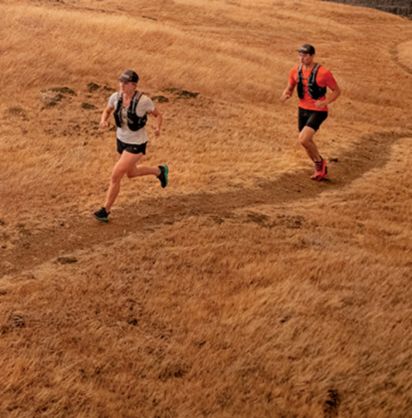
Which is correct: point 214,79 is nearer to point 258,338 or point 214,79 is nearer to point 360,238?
point 360,238

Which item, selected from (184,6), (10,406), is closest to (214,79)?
(10,406)

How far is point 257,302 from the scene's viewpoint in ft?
26.6

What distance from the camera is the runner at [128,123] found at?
10062 mm

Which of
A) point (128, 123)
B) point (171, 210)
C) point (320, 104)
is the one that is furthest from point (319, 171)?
point (128, 123)

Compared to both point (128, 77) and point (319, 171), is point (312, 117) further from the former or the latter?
point (128, 77)

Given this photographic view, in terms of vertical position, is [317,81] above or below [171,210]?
above

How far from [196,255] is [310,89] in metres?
5.49

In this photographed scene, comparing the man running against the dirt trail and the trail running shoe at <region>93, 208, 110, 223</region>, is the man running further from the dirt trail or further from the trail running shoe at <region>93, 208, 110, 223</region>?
the trail running shoe at <region>93, 208, 110, 223</region>

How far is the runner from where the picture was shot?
396 inches

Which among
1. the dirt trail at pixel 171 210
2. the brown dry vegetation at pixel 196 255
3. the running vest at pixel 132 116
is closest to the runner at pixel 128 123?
the running vest at pixel 132 116

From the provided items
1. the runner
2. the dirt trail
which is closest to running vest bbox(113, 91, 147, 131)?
the runner

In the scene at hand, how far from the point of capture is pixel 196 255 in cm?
952

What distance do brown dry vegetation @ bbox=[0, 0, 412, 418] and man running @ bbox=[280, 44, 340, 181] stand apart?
1.30 m

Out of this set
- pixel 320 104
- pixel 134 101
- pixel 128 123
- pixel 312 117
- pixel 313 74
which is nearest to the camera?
pixel 134 101
